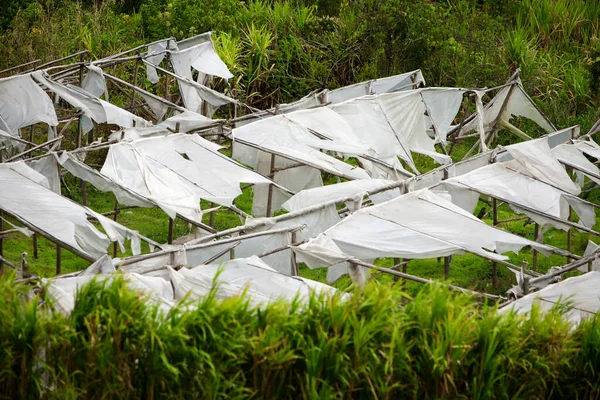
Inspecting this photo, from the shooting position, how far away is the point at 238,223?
16094 millimetres

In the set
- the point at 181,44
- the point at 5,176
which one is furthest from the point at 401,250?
the point at 181,44

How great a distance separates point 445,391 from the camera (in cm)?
758

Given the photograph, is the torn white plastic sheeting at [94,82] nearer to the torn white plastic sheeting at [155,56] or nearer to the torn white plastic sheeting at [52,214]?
the torn white plastic sheeting at [155,56]

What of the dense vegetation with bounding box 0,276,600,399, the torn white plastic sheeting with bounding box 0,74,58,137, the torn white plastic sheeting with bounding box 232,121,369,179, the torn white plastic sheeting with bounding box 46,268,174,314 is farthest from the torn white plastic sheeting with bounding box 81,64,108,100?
the dense vegetation with bounding box 0,276,600,399

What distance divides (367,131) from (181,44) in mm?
4148

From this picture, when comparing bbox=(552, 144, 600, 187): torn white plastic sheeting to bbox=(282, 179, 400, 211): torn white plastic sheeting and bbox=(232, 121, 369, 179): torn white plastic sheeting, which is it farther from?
bbox=(282, 179, 400, 211): torn white plastic sheeting

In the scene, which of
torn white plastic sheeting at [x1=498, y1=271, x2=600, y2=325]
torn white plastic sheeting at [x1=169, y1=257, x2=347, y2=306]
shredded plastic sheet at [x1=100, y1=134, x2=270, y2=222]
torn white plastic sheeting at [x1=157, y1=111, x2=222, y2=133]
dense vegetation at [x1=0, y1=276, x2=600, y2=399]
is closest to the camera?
dense vegetation at [x1=0, y1=276, x2=600, y2=399]

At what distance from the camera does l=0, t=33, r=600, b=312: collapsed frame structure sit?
1090 cm

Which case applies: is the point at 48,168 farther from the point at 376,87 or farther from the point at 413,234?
the point at 376,87

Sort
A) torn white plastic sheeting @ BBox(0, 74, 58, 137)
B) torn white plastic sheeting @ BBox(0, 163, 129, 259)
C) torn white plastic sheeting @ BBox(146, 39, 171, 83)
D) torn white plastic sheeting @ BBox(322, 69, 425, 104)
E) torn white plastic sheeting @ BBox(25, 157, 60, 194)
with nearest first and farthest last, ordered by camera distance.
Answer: torn white plastic sheeting @ BBox(0, 163, 129, 259) < torn white plastic sheeting @ BBox(25, 157, 60, 194) < torn white plastic sheeting @ BBox(0, 74, 58, 137) < torn white plastic sheeting @ BBox(146, 39, 171, 83) < torn white plastic sheeting @ BBox(322, 69, 425, 104)

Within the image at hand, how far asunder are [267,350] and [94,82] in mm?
9082

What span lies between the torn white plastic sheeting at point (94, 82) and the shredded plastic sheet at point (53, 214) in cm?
383

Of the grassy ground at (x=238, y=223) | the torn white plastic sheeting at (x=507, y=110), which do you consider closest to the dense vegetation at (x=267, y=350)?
the grassy ground at (x=238, y=223)

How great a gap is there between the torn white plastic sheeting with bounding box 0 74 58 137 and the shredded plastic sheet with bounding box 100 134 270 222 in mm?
1712
